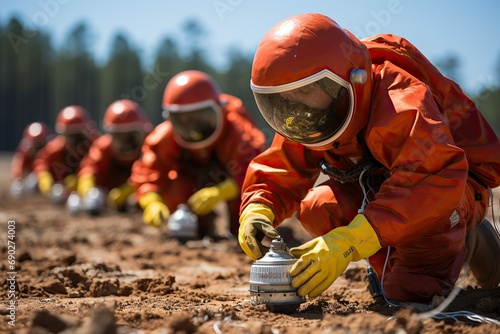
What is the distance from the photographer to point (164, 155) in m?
7.56

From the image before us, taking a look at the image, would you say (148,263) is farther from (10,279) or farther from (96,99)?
(96,99)

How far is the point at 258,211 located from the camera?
3.79 meters

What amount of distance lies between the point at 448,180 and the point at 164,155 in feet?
15.8

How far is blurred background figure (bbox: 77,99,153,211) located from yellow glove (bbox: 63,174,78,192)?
2.13 m

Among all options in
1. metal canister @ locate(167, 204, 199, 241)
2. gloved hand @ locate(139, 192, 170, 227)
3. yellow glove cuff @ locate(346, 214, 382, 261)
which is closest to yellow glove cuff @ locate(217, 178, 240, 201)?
metal canister @ locate(167, 204, 199, 241)

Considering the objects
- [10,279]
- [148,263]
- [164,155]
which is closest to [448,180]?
[10,279]

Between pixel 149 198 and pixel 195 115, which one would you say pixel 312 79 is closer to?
pixel 195 115

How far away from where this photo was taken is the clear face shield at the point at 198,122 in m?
7.16

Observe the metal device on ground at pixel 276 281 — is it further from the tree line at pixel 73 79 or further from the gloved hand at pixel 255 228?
the tree line at pixel 73 79

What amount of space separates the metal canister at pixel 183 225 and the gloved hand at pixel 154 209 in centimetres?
17

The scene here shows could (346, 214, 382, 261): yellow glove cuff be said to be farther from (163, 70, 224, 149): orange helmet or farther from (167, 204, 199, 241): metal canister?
(163, 70, 224, 149): orange helmet

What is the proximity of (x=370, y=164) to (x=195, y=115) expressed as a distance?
377cm

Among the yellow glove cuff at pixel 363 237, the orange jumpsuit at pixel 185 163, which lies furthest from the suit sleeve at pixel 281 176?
the orange jumpsuit at pixel 185 163

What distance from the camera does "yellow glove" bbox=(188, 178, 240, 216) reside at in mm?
6953
